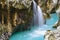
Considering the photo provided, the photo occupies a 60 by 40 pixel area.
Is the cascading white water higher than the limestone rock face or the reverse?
the reverse

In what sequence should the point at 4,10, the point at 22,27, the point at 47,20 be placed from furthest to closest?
1. the point at 47,20
2. the point at 22,27
3. the point at 4,10

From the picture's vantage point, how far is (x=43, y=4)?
14281 mm

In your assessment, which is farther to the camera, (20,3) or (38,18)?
(38,18)

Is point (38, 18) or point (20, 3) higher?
point (20, 3)

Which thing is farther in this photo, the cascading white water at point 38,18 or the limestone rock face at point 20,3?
the cascading white water at point 38,18

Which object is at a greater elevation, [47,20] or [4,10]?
[4,10]

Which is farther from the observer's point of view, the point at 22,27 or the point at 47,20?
the point at 47,20

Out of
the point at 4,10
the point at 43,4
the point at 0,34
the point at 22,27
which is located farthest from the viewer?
the point at 43,4

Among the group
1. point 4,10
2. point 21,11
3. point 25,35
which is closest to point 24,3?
point 21,11

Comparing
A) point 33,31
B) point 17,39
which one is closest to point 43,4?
point 33,31

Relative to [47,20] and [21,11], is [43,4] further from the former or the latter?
[21,11]

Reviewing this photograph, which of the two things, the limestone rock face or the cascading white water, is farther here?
the cascading white water

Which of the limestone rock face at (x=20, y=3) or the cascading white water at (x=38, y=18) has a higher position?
the limestone rock face at (x=20, y=3)

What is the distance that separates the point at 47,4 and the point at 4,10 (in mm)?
6885
